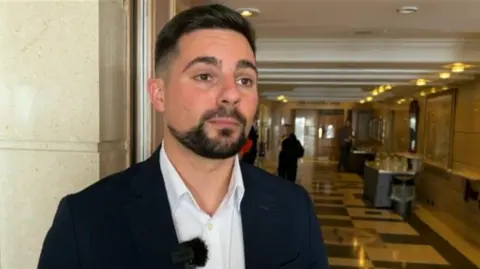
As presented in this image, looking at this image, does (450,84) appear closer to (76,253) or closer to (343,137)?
(343,137)

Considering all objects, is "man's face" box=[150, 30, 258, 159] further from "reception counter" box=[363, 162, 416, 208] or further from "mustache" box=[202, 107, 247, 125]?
"reception counter" box=[363, 162, 416, 208]

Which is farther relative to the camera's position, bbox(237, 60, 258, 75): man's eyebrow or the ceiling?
the ceiling

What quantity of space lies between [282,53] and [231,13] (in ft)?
14.3

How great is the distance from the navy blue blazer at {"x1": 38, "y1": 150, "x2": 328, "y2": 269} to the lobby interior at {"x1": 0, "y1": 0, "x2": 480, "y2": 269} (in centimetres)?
28

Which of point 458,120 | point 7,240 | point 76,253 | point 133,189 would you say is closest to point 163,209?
point 133,189

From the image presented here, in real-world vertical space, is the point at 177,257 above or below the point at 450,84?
below

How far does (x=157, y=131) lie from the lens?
1.67 metres

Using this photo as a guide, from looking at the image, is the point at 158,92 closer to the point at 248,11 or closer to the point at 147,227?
the point at 147,227

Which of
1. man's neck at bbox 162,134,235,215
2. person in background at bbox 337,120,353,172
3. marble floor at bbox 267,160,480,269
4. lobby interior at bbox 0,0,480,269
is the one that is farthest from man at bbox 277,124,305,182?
man's neck at bbox 162,134,235,215

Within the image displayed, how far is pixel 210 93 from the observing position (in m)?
0.98

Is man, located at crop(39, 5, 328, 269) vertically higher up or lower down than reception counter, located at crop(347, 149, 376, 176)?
higher up

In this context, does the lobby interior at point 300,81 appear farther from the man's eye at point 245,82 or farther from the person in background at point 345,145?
the person in background at point 345,145

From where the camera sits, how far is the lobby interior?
1.24 metres

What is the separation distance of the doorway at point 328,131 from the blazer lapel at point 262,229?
1958 centimetres
